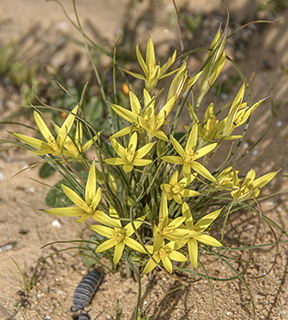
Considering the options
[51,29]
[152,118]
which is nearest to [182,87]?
[152,118]

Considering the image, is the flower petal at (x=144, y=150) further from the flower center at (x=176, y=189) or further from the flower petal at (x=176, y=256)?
the flower petal at (x=176, y=256)

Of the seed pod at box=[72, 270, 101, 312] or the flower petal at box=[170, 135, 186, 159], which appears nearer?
the flower petal at box=[170, 135, 186, 159]

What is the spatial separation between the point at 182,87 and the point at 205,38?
5.51 ft

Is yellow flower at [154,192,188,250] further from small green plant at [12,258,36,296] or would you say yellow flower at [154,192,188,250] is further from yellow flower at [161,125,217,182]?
small green plant at [12,258,36,296]

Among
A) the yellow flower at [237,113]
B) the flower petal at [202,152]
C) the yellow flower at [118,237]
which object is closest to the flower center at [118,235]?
the yellow flower at [118,237]

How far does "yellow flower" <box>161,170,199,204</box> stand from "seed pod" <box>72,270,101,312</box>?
54 centimetres

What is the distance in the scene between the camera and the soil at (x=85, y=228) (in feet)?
4.92

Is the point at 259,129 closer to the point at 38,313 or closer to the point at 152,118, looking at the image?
the point at 152,118

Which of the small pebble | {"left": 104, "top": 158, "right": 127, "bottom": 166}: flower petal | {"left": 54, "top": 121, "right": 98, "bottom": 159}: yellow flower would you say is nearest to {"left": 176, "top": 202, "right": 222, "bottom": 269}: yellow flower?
{"left": 104, "top": 158, "right": 127, "bottom": 166}: flower petal

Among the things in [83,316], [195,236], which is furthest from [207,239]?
[83,316]

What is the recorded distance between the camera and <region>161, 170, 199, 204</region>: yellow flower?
1.22 meters

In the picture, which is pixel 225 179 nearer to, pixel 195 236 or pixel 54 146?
pixel 195 236

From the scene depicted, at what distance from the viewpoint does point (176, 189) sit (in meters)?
1.25

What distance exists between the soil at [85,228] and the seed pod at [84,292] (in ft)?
0.13
